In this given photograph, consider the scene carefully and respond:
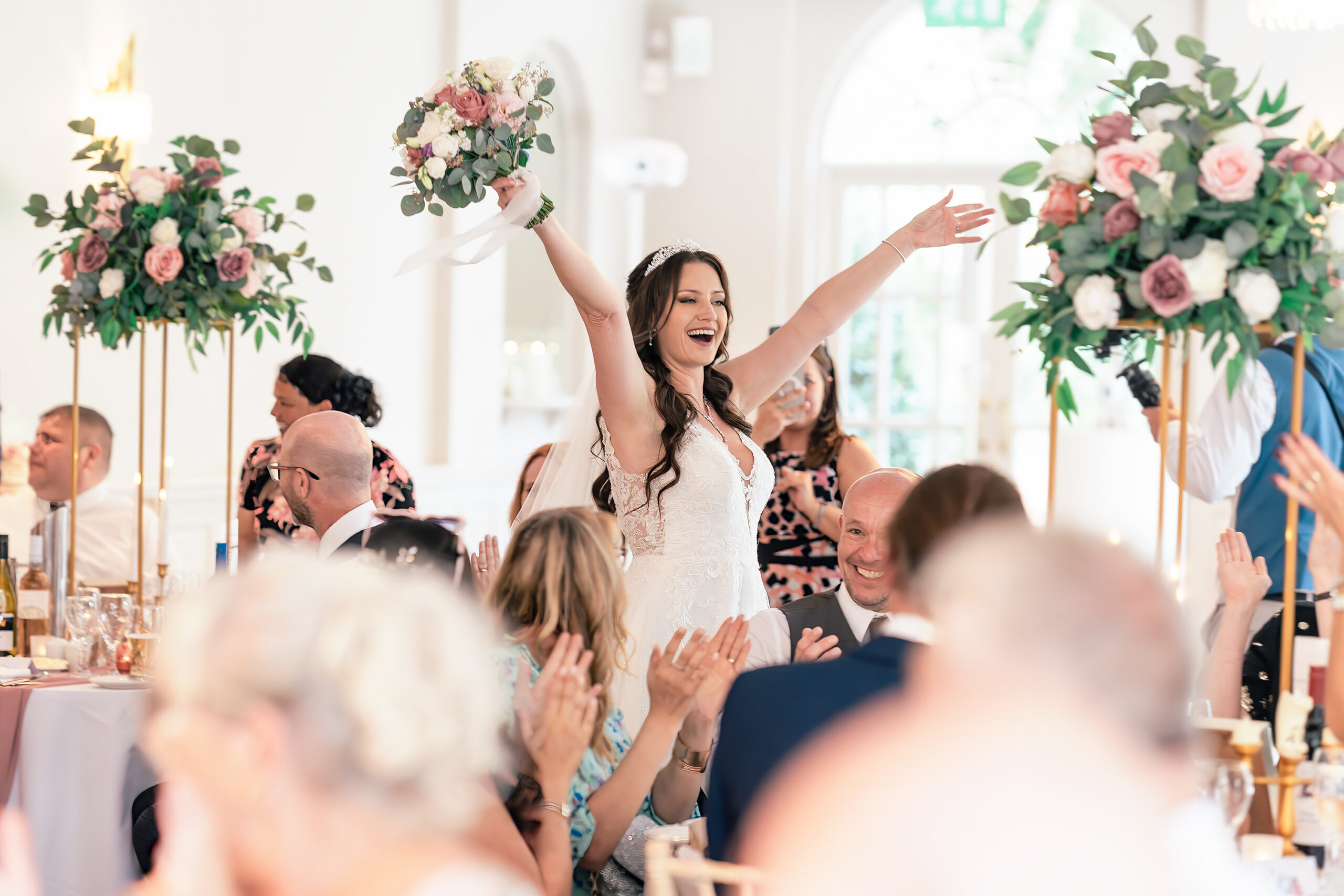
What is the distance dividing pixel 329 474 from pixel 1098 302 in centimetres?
181

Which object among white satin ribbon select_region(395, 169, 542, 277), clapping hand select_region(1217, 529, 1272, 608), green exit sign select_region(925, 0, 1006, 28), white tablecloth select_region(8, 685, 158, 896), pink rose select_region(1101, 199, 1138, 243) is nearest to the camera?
pink rose select_region(1101, 199, 1138, 243)

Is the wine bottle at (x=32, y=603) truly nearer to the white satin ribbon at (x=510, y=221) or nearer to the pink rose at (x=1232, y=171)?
the white satin ribbon at (x=510, y=221)

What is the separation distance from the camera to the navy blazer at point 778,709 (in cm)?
153

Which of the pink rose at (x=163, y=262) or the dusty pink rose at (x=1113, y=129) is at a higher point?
the dusty pink rose at (x=1113, y=129)

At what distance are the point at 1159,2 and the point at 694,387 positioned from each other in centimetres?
558

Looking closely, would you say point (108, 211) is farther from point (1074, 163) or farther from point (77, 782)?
point (1074, 163)

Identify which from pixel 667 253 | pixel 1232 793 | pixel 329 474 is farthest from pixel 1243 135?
pixel 329 474

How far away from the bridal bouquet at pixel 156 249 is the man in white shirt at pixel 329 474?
372 millimetres

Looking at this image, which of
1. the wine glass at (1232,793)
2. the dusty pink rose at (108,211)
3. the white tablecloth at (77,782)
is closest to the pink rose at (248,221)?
the dusty pink rose at (108,211)

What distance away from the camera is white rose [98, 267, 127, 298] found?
3258mm

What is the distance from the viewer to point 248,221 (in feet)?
10.9

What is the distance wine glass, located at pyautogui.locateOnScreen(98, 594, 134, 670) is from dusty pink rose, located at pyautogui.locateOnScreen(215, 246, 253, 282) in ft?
2.70

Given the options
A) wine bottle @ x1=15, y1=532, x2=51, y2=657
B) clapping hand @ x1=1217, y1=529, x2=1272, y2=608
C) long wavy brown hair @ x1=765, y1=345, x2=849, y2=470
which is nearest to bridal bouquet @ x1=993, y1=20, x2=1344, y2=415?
clapping hand @ x1=1217, y1=529, x2=1272, y2=608

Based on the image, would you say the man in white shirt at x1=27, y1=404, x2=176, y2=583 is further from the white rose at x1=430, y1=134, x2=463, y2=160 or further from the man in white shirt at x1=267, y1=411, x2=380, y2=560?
the white rose at x1=430, y1=134, x2=463, y2=160
